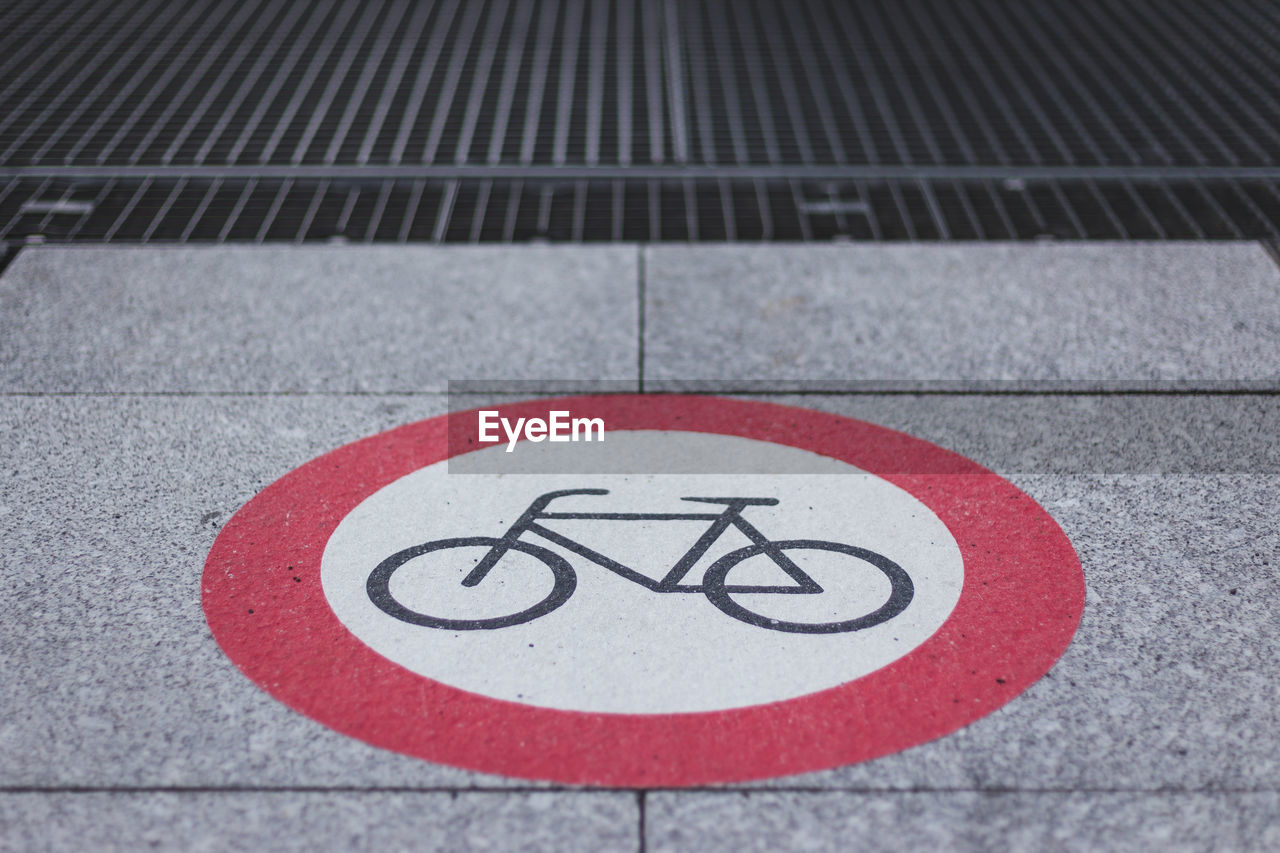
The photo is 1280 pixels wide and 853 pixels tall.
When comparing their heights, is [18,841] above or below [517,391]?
above

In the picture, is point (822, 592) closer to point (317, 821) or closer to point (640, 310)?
point (317, 821)

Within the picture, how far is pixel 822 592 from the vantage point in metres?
2.62

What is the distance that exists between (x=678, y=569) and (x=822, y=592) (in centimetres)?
37

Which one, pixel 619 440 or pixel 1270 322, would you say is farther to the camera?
pixel 1270 322

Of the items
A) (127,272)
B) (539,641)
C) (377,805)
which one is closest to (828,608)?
(539,641)

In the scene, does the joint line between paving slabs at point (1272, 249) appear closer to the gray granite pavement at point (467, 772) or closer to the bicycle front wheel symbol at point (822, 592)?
the gray granite pavement at point (467, 772)

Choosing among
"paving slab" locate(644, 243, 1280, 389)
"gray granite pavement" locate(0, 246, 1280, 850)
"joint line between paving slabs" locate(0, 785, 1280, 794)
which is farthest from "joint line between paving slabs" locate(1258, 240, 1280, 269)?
"joint line between paving slabs" locate(0, 785, 1280, 794)

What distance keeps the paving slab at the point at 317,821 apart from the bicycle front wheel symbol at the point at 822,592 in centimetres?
66

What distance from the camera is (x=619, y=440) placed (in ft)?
11.0

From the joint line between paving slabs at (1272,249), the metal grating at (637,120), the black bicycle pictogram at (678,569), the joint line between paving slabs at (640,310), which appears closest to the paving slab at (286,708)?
the black bicycle pictogram at (678,569)

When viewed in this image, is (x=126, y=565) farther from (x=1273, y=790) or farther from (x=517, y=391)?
(x=1273, y=790)

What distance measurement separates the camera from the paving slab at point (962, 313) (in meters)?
3.78

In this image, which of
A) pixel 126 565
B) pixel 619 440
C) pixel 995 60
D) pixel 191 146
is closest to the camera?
pixel 126 565

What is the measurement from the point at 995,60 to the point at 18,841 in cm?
637
